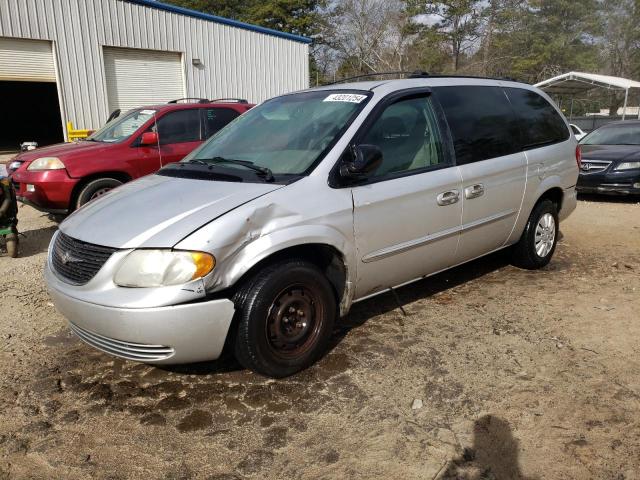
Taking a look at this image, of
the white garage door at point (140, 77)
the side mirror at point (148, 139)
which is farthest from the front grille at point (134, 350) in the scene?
the white garage door at point (140, 77)

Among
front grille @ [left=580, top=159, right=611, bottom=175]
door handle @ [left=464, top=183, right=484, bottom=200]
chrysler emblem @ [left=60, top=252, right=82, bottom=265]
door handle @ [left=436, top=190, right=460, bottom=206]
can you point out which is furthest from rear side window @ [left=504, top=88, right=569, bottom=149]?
front grille @ [left=580, top=159, right=611, bottom=175]

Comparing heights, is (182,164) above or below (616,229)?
above

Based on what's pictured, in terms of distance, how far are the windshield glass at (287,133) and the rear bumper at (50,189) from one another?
11.2 ft

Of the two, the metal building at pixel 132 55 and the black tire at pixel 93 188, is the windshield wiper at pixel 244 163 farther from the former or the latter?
the metal building at pixel 132 55

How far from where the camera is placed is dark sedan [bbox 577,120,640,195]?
927 cm

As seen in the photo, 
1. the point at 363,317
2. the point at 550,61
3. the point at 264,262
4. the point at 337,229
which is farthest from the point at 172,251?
the point at 550,61

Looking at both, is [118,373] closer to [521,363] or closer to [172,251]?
[172,251]

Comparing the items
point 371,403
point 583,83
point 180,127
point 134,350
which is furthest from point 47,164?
point 583,83

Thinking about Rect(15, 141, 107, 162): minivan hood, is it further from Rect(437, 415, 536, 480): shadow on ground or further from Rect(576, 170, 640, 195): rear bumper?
Rect(576, 170, 640, 195): rear bumper

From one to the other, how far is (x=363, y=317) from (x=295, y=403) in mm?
1335

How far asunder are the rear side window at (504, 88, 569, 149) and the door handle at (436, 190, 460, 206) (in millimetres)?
1183

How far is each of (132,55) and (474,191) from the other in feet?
41.9

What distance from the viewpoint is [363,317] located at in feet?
13.8

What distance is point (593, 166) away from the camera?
31.8 ft
